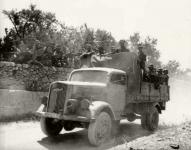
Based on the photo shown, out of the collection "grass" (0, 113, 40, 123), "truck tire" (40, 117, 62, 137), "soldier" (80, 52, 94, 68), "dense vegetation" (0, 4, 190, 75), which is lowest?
"grass" (0, 113, 40, 123)


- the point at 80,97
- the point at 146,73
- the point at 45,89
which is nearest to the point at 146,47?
the point at 45,89

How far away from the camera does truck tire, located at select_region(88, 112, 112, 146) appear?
242 inches

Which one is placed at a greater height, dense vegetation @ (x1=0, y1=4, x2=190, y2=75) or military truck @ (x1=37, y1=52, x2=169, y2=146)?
dense vegetation @ (x1=0, y1=4, x2=190, y2=75)

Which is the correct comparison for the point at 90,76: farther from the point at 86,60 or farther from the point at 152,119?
the point at 152,119

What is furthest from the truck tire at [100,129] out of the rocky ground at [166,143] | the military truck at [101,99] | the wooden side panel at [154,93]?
the wooden side panel at [154,93]

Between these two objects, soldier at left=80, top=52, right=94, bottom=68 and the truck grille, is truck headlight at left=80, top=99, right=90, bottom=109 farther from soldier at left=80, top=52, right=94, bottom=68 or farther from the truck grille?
soldier at left=80, top=52, right=94, bottom=68

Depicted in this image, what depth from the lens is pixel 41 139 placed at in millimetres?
7113

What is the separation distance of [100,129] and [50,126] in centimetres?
162

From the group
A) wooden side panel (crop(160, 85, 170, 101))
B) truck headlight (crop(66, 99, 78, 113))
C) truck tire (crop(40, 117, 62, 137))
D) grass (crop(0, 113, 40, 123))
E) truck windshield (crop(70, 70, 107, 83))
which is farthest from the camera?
wooden side panel (crop(160, 85, 170, 101))

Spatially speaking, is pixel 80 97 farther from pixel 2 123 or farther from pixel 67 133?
pixel 2 123

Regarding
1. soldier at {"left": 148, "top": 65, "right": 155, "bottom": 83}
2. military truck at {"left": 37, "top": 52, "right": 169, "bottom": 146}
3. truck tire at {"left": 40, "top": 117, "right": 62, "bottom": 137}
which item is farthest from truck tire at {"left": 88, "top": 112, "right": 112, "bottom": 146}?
soldier at {"left": 148, "top": 65, "right": 155, "bottom": 83}

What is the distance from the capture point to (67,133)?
318 inches

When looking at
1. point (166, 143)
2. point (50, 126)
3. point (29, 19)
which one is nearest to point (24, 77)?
point (50, 126)

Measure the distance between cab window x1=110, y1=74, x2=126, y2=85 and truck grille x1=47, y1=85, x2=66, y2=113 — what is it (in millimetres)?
1517
